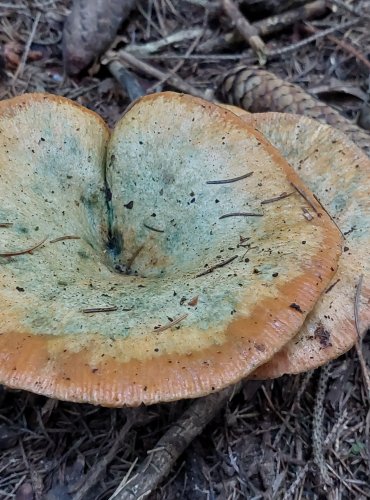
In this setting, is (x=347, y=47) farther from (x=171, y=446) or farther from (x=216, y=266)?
(x=171, y=446)

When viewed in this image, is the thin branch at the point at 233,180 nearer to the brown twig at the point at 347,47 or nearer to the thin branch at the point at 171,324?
the thin branch at the point at 171,324

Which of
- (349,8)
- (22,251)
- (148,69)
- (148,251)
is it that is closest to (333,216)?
(148,251)

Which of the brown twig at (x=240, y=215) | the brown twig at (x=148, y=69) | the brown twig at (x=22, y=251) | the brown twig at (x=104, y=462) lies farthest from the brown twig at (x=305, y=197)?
the brown twig at (x=148, y=69)

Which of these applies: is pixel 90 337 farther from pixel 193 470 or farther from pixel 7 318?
pixel 193 470

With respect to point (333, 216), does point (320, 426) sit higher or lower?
lower

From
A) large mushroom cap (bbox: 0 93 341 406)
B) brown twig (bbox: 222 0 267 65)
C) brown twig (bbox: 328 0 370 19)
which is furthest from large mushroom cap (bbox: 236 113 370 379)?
brown twig (bbox: 328 0 370 19)

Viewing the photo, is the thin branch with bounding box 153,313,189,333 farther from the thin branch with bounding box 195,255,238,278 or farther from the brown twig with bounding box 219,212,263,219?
the brown twig with bounding box 219,212,263,219

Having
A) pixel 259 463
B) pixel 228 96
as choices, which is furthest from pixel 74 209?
pixel 228 96
